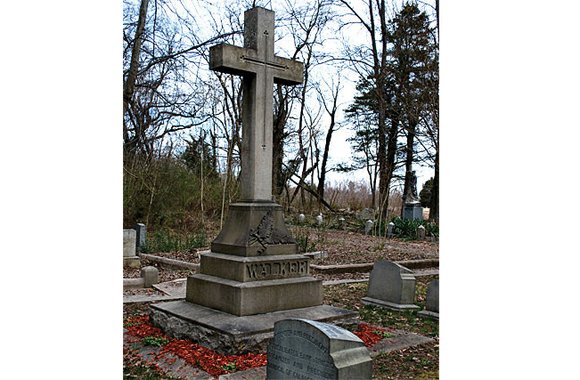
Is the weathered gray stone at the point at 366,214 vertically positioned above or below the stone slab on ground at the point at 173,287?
above

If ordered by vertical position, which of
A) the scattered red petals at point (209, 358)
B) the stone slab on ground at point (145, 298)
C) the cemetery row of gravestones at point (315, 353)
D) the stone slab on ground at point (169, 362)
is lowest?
the stone slab on ground at point (169, 362)

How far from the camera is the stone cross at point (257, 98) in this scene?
5.42 m

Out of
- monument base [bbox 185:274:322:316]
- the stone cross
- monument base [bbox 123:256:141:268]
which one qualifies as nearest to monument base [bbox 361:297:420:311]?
monument base [bbox 185:274:322:316]

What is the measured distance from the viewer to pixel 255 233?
5.20m

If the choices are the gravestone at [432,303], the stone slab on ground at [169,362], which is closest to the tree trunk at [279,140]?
the gravestone at [432,303]

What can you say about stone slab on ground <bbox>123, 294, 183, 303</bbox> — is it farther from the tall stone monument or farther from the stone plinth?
the stone plinth

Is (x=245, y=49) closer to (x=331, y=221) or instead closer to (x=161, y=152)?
(x=161, y=152)

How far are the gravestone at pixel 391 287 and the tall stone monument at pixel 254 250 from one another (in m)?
1.64

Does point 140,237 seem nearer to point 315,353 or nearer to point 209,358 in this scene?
point 209,358

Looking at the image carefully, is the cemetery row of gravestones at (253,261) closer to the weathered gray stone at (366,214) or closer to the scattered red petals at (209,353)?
the scattered red petals at (209,353)

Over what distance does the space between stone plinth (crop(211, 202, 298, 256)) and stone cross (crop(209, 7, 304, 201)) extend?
6.2 inches

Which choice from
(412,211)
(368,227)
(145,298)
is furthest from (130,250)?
(412,211)

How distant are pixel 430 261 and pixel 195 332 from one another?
7.53m

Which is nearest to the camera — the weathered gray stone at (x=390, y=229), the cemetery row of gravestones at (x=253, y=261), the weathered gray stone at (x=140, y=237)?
the cemetery row of gravestones at (x=253, y=261)
